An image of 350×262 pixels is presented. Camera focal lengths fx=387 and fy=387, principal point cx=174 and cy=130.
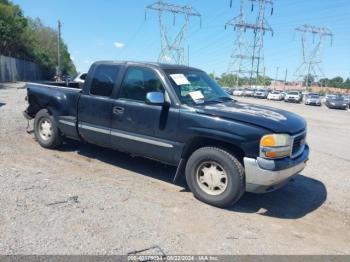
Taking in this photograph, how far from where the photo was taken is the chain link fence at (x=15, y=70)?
40188 mm

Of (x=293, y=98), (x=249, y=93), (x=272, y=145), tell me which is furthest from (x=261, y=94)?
(x=272, y=145)

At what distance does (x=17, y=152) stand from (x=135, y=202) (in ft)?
10.9

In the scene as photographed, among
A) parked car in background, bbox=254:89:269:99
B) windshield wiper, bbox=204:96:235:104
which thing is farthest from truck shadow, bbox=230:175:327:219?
parked car in background, bbox=254:89:269:99

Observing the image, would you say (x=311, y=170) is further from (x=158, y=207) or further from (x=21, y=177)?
(x=21, y=177)

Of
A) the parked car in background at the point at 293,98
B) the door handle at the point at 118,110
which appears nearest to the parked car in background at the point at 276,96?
the parked car in background at the point at 293,98

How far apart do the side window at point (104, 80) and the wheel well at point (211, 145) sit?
178 cm

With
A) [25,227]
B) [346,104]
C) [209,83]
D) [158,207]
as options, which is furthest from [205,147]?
[346,104]

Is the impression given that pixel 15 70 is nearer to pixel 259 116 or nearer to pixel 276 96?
pixel 276 96

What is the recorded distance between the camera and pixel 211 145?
532 cm

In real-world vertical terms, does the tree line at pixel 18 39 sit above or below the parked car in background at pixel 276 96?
above

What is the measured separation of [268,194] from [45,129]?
4472 mm

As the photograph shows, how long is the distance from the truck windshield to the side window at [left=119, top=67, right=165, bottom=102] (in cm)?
23

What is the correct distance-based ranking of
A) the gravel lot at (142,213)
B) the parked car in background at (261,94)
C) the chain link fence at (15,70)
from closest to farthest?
the gravel lot at (142,213) < the chain link fence at (15,70) < the parked car in background at (261,94)

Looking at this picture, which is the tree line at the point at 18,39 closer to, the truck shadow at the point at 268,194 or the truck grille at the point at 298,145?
the truck shadow at the point at 268,194
